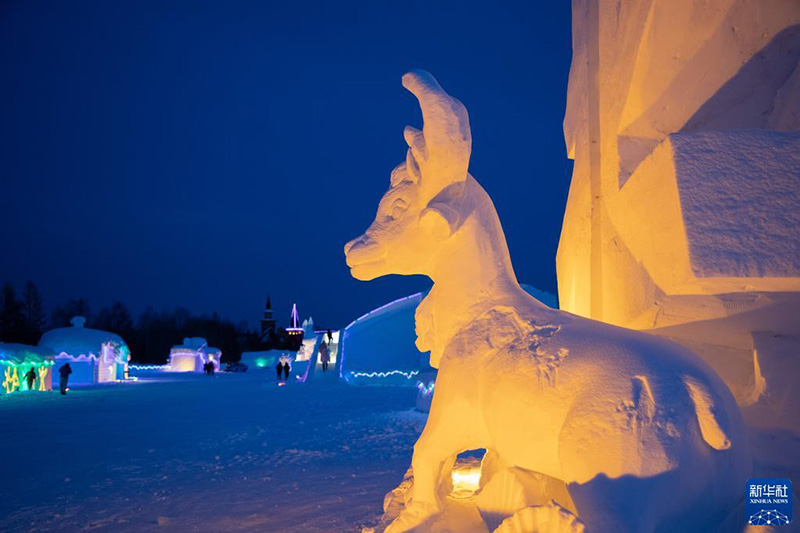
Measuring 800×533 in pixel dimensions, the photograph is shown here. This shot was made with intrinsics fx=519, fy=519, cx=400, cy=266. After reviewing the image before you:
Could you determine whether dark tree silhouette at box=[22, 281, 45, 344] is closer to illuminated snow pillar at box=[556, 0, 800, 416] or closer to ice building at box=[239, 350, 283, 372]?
ice building at box=[239, 350, 283, 372]

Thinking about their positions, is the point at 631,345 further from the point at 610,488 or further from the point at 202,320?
the point at 202,320

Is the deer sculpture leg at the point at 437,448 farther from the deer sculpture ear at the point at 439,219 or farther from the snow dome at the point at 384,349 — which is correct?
the snow dome at the point at 384,349

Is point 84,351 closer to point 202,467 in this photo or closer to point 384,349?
point 384,349

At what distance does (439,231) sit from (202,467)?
451cm

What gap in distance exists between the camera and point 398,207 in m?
2.66

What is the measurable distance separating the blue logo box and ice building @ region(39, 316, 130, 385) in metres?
22.7

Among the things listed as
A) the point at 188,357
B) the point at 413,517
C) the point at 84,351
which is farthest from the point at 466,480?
the point at 188,357

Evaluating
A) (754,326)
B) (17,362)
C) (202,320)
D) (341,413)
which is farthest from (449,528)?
(202,320)

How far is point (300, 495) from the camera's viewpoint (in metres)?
4.36

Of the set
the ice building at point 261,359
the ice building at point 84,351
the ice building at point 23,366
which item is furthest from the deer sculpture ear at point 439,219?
the ice building at point 261,359

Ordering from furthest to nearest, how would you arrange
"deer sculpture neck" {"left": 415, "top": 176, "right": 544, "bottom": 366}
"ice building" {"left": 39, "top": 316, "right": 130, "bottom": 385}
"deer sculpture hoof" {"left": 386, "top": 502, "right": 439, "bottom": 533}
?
1. "ice building" {"left": 39, "top": 316, "right": 130, "bottom": 385}
2. "deer sculpture neck" {"left": 415, "top": 176, "right": 544, "bottom": 366}
3. "deer sculpture hoof" {"left": 386, "top": 502, "right": 439, "bottom": 533}

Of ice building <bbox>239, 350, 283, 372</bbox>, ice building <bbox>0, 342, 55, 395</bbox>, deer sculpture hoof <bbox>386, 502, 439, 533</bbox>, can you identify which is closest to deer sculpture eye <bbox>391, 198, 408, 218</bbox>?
deer sculpture hoof <bbox>386, 502, 439, 533</bbox>

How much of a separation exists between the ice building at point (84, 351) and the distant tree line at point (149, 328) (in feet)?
57.4

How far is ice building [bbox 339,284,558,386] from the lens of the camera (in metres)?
19.7
